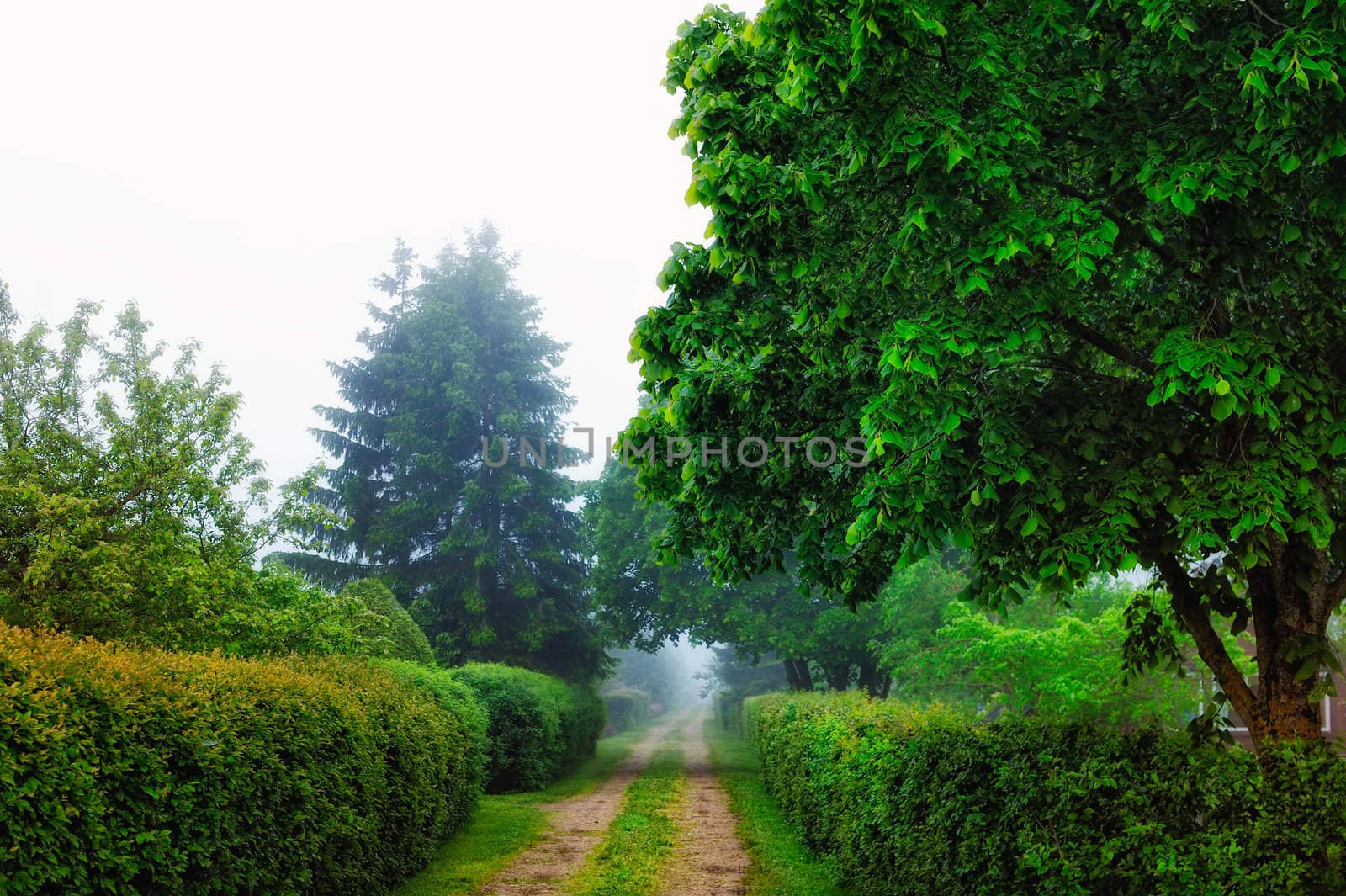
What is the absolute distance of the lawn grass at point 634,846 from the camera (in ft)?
34.4

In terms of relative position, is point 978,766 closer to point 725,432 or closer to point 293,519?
point 725,432

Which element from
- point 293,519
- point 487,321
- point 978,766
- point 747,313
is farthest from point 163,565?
point 487,321

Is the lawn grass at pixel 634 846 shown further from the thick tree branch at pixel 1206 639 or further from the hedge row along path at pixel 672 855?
the thick tree branch at pixel 1206 639

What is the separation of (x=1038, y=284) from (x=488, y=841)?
38.9 feet

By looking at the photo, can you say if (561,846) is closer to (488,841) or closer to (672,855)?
(488,841)

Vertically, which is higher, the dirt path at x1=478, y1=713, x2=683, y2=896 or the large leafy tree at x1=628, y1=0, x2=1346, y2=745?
the large leafy tree at x1=628, y1=0, x2=1346, y2=745

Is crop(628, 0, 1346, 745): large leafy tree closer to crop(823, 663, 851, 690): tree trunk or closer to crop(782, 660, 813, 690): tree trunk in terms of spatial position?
crop(823, 663, 851, 690): tree trunk

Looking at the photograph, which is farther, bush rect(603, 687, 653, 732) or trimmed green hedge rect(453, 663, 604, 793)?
bush rect(603, 687, 653, 732)

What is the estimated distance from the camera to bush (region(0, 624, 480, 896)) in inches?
190

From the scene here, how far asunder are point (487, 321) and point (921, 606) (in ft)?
60.8

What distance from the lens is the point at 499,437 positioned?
32344 millimetres

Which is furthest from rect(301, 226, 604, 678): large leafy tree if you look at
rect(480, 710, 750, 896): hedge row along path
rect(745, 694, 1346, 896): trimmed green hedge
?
rect(745, 694, 1346, 896): trimmed green hedge

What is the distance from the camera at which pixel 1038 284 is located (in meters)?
5.95

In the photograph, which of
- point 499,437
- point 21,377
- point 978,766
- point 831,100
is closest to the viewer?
point 831,100
